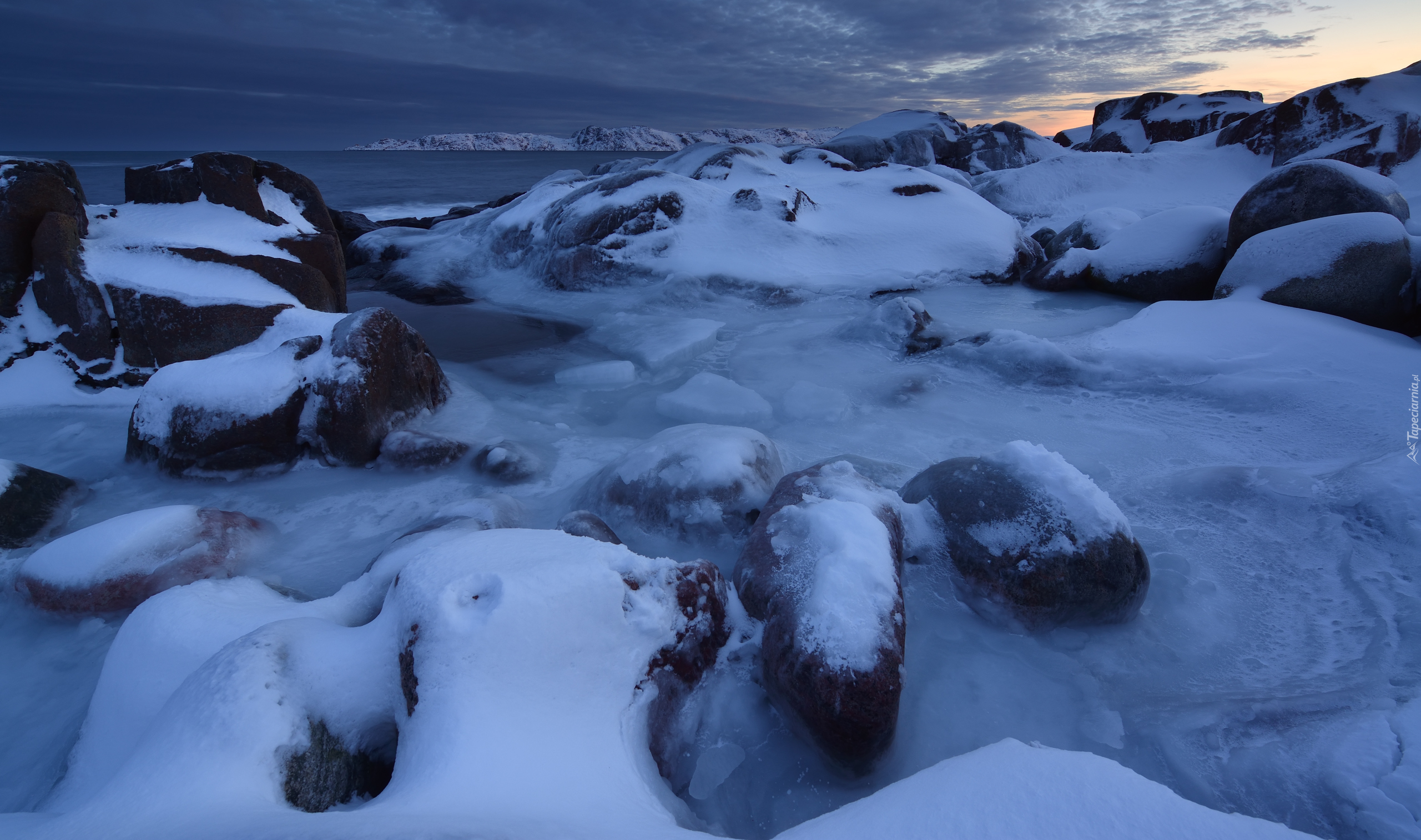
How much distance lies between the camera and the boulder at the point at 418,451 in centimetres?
438

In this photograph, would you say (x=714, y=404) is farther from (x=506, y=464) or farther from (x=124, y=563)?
(x=124, y=563)

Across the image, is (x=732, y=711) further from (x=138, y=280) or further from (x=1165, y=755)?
(x=138, y=280)

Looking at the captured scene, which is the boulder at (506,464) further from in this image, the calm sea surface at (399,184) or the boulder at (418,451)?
the calm sea surface at (399,184)

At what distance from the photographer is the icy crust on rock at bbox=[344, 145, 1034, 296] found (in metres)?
9.06

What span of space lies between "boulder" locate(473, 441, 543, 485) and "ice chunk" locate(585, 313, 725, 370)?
1.84m

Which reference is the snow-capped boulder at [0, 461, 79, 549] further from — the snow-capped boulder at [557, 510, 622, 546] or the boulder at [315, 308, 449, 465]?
the snow-capped boulder at [557, 510, 622, 546]

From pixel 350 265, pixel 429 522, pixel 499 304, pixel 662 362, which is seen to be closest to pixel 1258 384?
pixel 662 362

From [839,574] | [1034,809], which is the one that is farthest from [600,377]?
[1034,809]

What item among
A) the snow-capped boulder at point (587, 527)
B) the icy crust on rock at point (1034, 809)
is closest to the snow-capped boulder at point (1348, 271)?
the icy crust on rock at point (1034, 809)

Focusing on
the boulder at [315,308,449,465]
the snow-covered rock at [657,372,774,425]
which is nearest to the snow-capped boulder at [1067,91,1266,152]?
the snow-covered rock at [657,372,774,425]

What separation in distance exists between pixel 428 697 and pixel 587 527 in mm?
1373

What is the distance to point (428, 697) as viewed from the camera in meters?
1.85

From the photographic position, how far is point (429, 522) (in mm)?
3404

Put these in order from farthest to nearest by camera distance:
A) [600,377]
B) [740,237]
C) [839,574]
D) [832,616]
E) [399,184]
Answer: [399,184]
[740,237]
[600,377]
[839,574]
[832,616]
